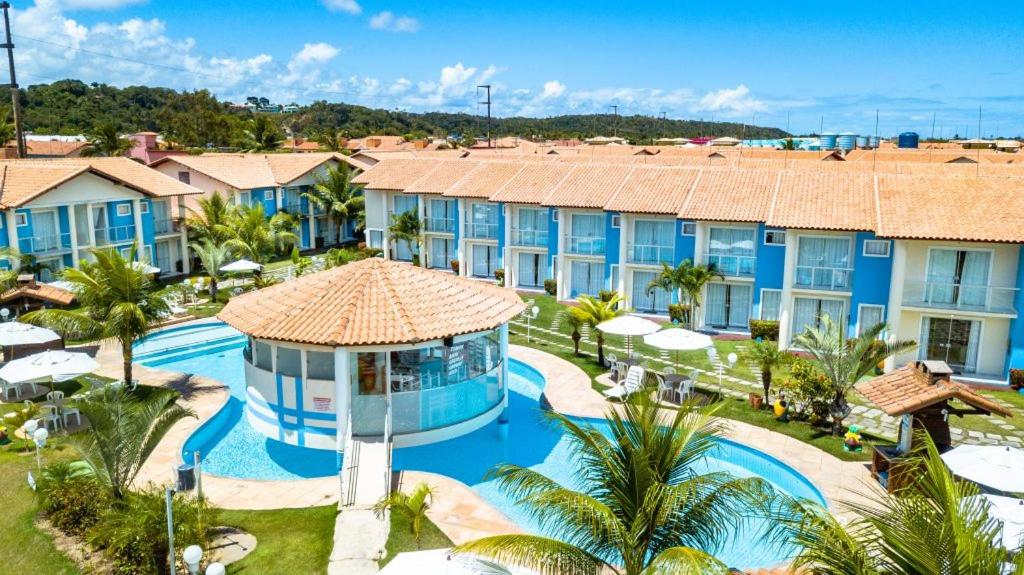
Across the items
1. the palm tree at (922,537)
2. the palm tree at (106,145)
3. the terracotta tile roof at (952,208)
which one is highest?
the palm tree at (106,145)

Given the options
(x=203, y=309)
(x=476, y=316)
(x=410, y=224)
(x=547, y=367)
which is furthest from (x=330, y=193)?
(x=476, y=316)

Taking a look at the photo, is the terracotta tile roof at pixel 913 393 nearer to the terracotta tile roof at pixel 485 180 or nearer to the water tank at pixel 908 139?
the terracotta tile roof at pixel 485 180

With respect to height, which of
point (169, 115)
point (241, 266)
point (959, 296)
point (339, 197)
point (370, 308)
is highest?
point (169, 115)

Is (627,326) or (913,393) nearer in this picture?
(913,393)

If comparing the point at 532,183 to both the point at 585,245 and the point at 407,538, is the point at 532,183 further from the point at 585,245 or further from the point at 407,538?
the point at 407,538

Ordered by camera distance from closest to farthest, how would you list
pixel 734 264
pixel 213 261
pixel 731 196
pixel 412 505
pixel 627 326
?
pixel 412 505 < pixel 627 326 < pixel 734 264 < pixel 731 196 < pixel 213 261

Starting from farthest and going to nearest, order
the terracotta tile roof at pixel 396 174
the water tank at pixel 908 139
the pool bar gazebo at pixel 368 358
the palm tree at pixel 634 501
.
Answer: the water tank at pixel 908 139
the terracotta tile roof at pixel 396 174
the pool bar gazebo at pixel 368 358
the palm tree at pixel 634 501

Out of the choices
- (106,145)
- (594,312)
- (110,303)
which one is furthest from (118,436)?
(106,145)

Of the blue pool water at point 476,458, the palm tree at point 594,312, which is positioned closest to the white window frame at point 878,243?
the palm tree at point 594,312
